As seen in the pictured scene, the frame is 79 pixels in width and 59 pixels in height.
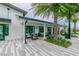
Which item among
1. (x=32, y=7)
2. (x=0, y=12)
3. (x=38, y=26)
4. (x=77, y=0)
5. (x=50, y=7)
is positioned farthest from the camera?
(x=38, y=26)

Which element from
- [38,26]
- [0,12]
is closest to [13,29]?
[0,12]

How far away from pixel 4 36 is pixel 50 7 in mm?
6237

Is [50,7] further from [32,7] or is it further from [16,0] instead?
[16,0]

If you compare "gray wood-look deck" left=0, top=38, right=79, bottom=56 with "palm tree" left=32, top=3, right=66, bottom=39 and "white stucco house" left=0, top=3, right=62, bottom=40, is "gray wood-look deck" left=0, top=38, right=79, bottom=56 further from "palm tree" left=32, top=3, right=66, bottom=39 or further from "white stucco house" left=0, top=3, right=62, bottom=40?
"white stucco house" left=0, top=3, right=62, bottom=40

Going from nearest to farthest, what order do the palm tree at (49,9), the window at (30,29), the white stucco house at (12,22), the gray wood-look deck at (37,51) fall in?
the gray wood-look deck at (37,51) → the palm tree at (49,9) → the white stucco house at (12,22) → the window at (30,29)

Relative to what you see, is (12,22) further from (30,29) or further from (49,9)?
(49,9)

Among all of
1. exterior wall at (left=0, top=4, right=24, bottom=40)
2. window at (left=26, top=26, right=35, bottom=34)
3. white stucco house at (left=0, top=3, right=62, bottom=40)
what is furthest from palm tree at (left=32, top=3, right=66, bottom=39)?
window at (left=26, top=26, right=35, bottom=34)

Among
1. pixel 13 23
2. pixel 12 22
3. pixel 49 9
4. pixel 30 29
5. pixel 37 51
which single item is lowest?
pixel 37 51

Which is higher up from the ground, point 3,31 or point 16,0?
point 16,0

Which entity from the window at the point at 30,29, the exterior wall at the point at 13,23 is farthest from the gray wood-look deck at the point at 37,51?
the window at the point at 30,29

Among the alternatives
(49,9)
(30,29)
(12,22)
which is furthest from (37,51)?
(30,29)

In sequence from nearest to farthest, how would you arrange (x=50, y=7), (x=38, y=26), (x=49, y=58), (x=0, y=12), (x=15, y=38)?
(x=49, y=58)
(x=50, y=7)
(x=0, y=12)
(x=15, y=38)
(x=38, y=26)

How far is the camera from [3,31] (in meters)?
18.0

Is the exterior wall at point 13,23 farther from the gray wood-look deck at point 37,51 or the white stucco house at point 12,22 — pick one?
the gray wood-look deck at point 37,51
